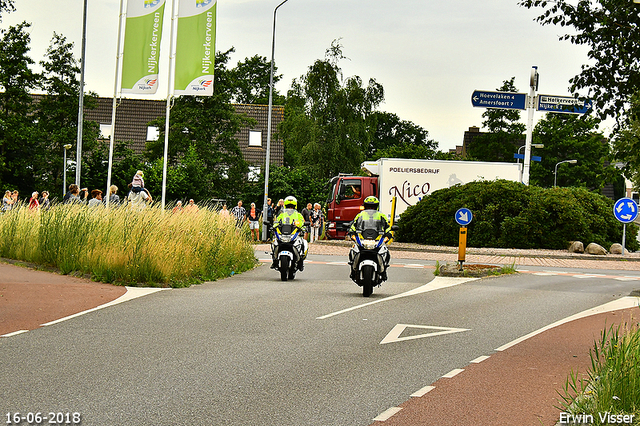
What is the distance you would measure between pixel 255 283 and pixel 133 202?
4.32 meters

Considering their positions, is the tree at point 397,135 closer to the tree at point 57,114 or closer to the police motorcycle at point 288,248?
the tree at point 57,114

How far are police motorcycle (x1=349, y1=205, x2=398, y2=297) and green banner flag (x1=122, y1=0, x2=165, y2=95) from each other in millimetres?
9684

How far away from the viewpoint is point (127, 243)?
14.6 m

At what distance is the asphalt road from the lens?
5.88 m

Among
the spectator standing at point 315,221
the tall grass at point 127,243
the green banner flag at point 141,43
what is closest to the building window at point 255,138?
the spectator standing at point 315,221

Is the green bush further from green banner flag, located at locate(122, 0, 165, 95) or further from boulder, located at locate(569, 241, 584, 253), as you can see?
green banner flag, located at locate(122, 0, 165, 95)

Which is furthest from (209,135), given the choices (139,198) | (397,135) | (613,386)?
(397,135)

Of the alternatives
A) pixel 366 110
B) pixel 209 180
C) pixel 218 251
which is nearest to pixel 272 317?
pixel 218 251

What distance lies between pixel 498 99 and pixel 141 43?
47.2ft

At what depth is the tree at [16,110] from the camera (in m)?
46.6

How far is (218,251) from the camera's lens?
17297mm

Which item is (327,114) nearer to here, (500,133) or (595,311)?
(500,133)

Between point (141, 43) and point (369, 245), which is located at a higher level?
point (141, 43)

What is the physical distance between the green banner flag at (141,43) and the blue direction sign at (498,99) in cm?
A: 1291
